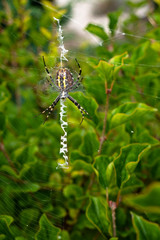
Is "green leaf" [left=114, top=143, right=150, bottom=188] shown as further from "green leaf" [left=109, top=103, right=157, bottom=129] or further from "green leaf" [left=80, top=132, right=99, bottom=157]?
"green leaf" [left=80, top=132, right=99, bottom=157]

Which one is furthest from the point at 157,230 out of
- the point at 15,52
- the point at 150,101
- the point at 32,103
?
the point at 15,52

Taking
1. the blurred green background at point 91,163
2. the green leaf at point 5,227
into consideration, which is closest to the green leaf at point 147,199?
the blurred green background at point 91,163

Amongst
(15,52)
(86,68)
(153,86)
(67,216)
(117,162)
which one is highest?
(15,52)

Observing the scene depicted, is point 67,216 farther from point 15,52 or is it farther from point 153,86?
point 15,52

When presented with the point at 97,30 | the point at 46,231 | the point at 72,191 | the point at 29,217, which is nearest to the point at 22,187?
the point at 29,217

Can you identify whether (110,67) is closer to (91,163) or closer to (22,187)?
(91,163)

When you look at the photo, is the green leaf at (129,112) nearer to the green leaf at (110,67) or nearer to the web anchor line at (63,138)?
the green leaf at (110,67)
